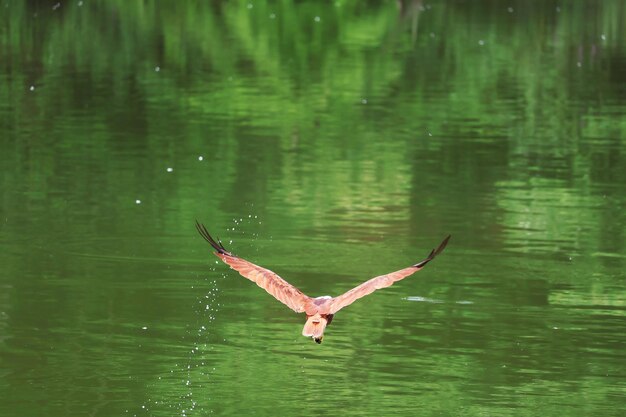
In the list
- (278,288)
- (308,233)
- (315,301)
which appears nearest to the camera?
(278,288)

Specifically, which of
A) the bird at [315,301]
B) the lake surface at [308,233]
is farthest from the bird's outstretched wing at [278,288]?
the lake surface at [308,233]

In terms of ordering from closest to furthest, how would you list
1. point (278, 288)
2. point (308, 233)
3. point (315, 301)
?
point (278, 288) → point (315, 301) → point (308, 233)

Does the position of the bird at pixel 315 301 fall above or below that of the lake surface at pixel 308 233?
above

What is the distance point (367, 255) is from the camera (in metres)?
12.1

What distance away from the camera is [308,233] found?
12758 mm

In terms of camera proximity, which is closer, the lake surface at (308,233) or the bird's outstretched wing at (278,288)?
the bird's outstretched wing at (278,288)

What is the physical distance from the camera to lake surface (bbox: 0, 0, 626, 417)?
8.90 metres

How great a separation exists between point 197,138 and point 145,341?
863 cm

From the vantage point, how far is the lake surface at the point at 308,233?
8.90m

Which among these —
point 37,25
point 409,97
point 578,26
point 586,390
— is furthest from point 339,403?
point 578,26

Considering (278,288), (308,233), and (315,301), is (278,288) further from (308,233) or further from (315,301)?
(308,233)

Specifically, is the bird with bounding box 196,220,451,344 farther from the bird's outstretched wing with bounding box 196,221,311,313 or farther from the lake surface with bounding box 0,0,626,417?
the lake surface with bounding box 0,0,626,417

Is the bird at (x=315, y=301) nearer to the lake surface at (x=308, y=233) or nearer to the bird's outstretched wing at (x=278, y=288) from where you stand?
the bird's outstretched wing at (x=278, y=288)

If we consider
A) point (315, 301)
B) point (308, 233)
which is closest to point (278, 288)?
point (315, 301)
